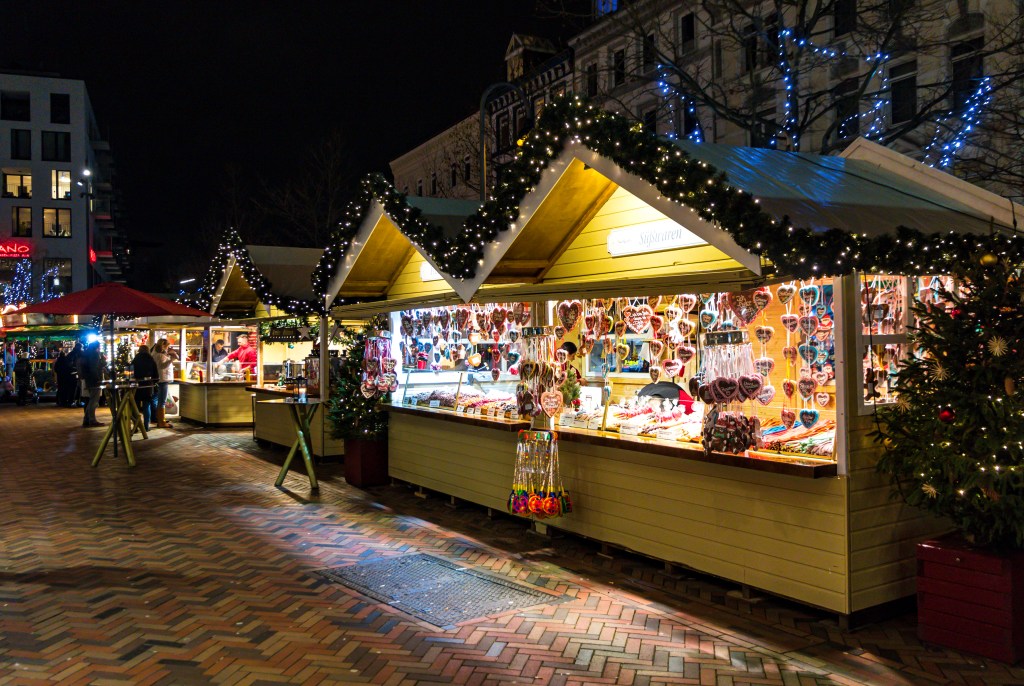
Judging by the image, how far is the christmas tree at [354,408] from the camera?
9766 mm

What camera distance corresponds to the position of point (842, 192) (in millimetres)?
5660

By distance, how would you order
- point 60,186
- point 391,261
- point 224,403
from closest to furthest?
1. point 391,261
2. point 224,403
3. point 60,186

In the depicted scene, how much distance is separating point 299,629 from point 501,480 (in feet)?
9.83

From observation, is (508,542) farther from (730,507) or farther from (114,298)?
(114,298)

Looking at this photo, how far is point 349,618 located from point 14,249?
54.7 metres

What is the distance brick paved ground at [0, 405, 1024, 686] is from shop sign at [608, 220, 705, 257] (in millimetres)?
2450

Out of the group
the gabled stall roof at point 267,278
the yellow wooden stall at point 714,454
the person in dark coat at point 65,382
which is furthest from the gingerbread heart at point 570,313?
the person in dark coat at point 65,382

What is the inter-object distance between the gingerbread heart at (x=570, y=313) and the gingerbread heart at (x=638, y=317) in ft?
1.41

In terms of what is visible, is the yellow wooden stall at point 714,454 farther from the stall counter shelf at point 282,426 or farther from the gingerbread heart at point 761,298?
the stall counter shelf at point 282,426

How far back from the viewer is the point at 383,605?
17.5 ft

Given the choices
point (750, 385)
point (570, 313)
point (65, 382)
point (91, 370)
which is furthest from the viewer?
point (65, 382)

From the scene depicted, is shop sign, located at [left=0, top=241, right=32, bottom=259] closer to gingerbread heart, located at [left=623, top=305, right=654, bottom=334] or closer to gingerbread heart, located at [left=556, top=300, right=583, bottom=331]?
gingerbread heart, located at [left=556, top=300, right=583, bottom=331]

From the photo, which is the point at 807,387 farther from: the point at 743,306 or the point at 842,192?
the point at 842,192

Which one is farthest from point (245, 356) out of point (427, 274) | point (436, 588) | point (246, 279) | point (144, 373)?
point (436, 588)
